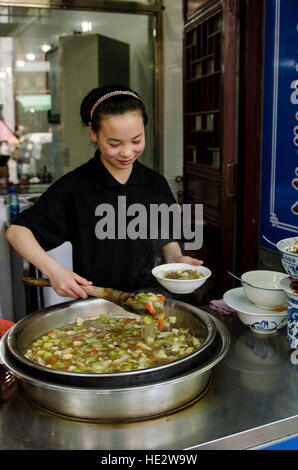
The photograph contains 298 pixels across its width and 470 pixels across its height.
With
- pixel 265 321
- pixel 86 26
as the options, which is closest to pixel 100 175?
pixel 265 321

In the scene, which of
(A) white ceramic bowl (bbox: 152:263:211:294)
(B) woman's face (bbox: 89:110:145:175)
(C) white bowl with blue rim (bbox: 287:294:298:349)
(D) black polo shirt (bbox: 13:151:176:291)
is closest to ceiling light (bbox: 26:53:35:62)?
(D) black polo shirt (bbox: 13:151:176:291)

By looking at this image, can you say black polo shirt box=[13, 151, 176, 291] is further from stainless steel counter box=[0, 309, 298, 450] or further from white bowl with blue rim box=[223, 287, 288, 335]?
stainless steel counter box=[0, 309, 298, 450]

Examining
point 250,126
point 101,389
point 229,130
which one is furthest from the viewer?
point 229,130

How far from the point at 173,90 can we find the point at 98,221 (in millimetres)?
3274

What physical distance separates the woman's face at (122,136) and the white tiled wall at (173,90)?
10.6 feet

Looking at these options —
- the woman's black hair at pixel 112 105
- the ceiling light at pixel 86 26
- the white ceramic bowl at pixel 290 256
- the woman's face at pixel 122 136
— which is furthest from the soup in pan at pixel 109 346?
the ceiling light at pixel 86 26

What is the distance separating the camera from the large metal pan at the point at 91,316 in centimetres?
127

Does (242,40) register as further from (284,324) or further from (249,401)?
(249,401)

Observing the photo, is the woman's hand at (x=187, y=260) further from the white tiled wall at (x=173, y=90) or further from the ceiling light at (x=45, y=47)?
the ceiling light at (x=45, y=47)

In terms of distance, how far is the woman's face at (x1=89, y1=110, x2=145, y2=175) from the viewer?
1.96m

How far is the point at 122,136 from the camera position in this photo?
1.96 meters

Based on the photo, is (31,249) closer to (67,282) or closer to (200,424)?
(67,282)
